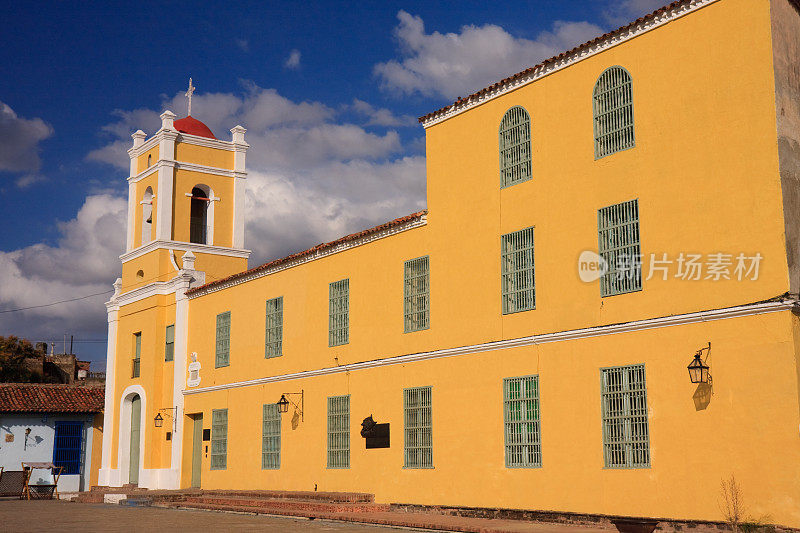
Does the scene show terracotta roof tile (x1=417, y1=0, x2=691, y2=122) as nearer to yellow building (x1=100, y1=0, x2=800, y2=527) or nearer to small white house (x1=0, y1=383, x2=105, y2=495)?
yellow building (x1=100, y1=0, x2=800, y2=527)

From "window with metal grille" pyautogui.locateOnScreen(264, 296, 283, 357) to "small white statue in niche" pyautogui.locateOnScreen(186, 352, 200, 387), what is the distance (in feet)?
13.9

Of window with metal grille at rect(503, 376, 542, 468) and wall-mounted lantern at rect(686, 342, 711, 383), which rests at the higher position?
wall-mounted lantern at rect(686, 342, 711, 383)

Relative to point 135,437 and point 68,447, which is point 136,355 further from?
point 68,447

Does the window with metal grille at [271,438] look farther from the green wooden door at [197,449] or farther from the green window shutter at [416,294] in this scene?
the green window shutter at [416,294]

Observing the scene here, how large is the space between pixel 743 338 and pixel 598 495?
3.73 metres

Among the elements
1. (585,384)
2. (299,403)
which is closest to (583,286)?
(585,384)

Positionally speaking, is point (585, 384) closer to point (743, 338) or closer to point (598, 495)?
point (598, 495)

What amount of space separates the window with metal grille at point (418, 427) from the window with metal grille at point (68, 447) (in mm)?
19606

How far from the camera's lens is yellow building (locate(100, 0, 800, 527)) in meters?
12.9

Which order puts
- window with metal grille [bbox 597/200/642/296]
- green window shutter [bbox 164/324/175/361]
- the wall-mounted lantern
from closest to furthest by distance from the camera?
1. the wall-mounted lantern
2. window with metal grille [bbox 597/200/642/296]
3. green window shutter [bbox 164/324/175/361]

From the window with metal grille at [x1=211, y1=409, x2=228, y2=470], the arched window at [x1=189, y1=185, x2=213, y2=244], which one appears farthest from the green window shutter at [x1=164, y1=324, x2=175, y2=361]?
the arched window at [x1=189, y1=185, x2=213, y2=244]

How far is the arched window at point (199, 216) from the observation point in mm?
31906

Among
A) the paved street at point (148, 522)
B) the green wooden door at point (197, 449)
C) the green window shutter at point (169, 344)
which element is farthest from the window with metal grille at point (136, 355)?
the paved street at point (148, 522)

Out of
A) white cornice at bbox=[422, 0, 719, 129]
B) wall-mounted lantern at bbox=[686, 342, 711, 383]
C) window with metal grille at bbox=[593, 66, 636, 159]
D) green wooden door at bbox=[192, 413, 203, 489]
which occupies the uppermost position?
white cornice at bbox=[422, 0, 719, 129]
